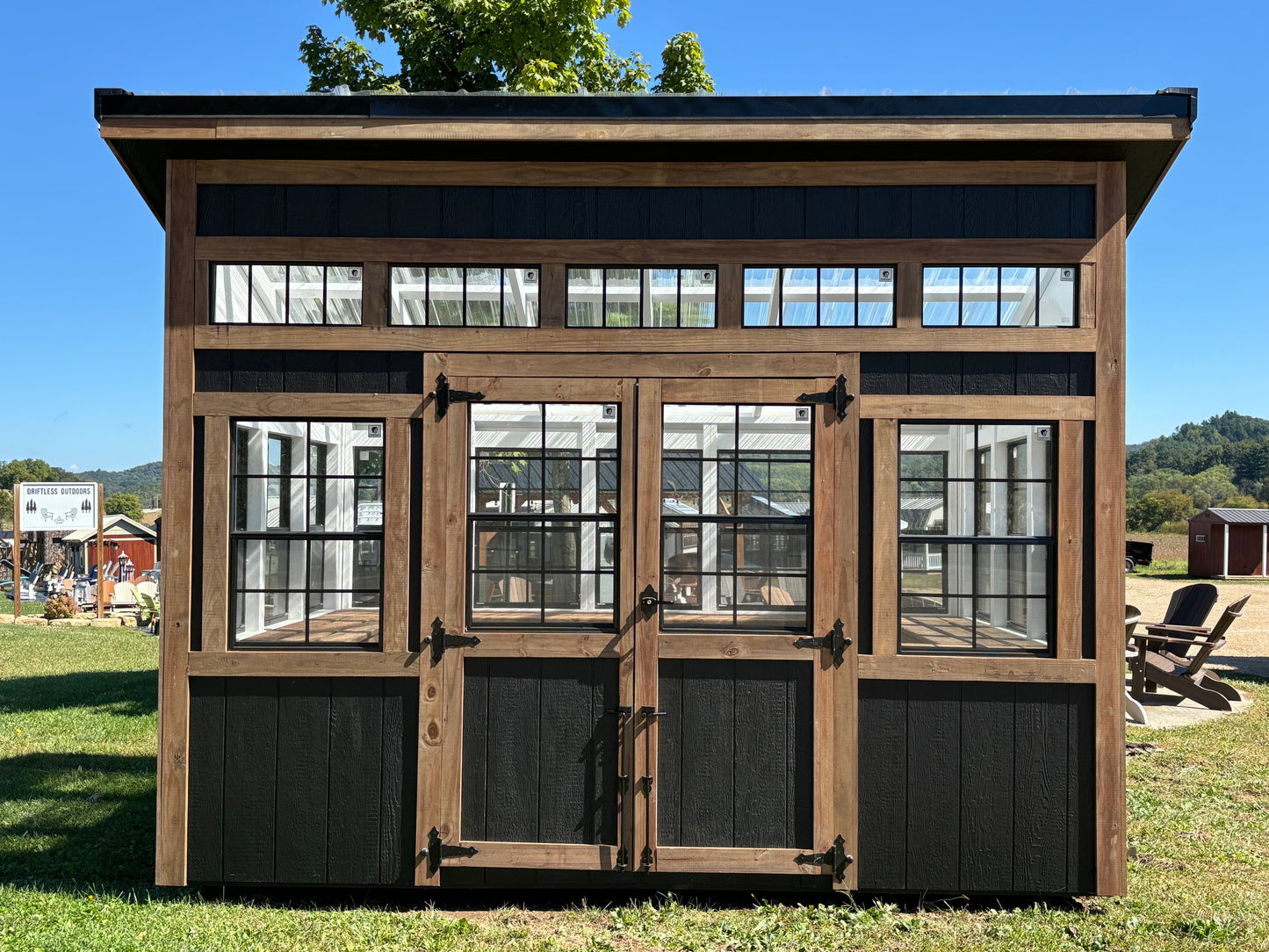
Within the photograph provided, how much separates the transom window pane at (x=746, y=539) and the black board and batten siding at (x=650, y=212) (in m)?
0.86

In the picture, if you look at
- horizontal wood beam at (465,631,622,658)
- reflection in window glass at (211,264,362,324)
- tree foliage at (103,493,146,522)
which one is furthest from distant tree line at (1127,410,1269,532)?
tree foliage at (103,493,146,522)

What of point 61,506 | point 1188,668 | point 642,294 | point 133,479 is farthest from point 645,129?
point 133,479

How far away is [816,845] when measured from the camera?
12.3 ft

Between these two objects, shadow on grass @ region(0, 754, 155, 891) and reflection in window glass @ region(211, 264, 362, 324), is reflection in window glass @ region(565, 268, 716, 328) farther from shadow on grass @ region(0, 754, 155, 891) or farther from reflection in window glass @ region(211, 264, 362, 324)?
shadow on grass @ region(0, 754, 155, 891)

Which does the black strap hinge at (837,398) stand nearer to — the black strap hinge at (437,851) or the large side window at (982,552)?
the large side window at (982,552)

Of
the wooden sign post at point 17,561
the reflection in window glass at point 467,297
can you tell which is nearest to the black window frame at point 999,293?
the reflection in window glass at point 467,297

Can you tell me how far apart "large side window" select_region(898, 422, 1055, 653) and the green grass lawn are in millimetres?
1174

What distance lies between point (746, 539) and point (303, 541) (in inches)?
78.5

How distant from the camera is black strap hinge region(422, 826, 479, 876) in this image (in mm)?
3775

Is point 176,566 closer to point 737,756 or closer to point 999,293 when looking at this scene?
point 737,756

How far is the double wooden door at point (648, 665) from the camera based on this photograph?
378 cm

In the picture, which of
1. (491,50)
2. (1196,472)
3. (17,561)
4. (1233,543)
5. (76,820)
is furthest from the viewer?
(1196,472)

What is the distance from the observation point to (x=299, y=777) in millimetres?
3838

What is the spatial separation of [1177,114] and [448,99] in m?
3.10
